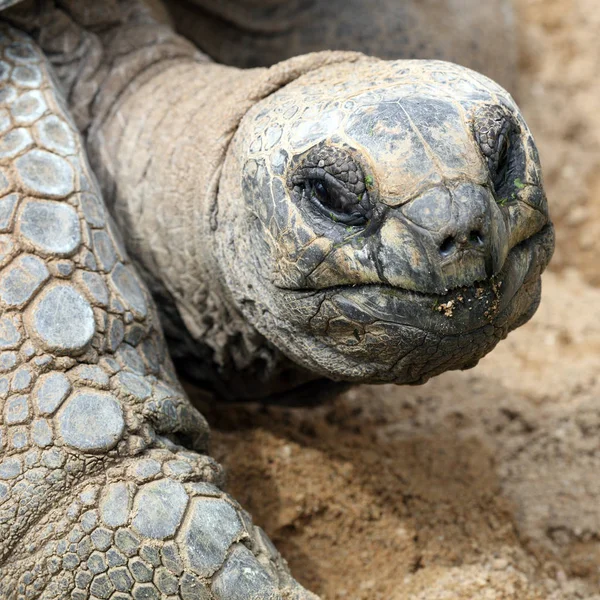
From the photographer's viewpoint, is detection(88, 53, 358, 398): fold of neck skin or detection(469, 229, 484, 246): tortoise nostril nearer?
detection(469, 229, 484, 246): tortoise nostril

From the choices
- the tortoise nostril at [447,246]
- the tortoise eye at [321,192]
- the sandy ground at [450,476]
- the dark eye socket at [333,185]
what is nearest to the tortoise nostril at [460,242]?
the tortoise nostril at [447,246]

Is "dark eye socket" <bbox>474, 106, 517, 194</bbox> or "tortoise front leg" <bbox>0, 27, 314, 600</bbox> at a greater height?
"dark eye socket" <bbox>474, 106, 517, 194</bbox>

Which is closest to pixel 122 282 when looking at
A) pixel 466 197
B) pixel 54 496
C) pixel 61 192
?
pixel 61 192

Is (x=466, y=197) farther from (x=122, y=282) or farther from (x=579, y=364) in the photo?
(x=579, y=364)

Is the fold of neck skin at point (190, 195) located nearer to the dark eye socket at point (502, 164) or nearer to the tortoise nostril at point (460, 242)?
the dark eye socket at point (502, 164)

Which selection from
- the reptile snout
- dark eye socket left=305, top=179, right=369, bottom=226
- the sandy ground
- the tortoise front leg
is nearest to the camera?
the reptile snout

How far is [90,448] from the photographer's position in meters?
A: 1.88

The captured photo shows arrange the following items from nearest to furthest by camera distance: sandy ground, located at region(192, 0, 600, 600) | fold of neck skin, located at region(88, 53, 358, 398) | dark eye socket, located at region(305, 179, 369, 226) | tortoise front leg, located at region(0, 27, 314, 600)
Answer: dark eye socket, located at region(305, 179, 369, 226), tortoise front leg, located at region(0, 27, 314, 600), fold of neck skin, located at region(88, 53, 358, 398), sandy ground, located at region(192, 0, 600, 600)

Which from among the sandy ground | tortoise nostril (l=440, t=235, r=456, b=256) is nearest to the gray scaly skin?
tortoise nostril (l=440, t=235, r=456, b=256)

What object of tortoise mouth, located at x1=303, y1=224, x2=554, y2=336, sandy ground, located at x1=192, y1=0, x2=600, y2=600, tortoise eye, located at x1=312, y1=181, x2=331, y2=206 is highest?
tortoise eye, located at x1=312, y1=181, x2=331, y2=206

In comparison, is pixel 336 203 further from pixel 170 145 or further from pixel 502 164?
pixel 170 145

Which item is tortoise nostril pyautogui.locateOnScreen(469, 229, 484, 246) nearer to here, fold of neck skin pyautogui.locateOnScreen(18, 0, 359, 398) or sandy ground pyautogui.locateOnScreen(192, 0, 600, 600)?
fold of neck skin pyautogui.locateOnScreen(18, 0, 359, 398)

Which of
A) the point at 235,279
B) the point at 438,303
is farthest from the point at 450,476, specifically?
the point at 438,303

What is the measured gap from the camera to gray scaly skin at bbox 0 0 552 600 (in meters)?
1.71
